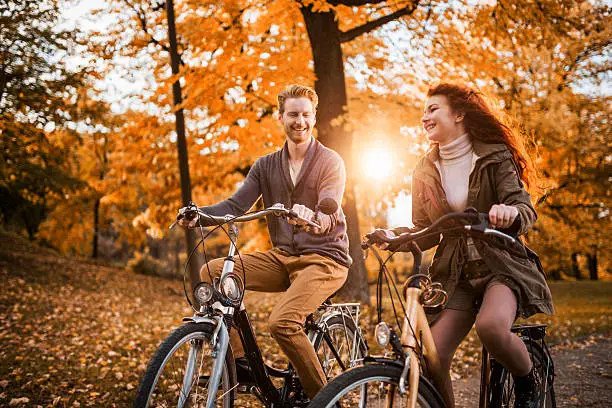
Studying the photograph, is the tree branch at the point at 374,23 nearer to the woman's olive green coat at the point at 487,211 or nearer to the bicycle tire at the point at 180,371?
the woman's olive green coat at the point at 487,211

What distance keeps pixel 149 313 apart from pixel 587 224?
42.0 feet

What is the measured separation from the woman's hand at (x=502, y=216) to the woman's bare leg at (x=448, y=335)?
0.66 m

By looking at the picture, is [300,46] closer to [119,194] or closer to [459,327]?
[119,194]

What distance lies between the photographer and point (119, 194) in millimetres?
13953

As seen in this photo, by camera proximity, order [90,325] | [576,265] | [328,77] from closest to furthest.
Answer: [328,77] < [90,325] < [576,265]

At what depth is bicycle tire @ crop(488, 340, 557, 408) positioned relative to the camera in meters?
2.97

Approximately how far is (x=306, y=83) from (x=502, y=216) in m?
7.06

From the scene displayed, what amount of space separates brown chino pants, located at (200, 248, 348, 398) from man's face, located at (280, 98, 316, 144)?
2.31 ft

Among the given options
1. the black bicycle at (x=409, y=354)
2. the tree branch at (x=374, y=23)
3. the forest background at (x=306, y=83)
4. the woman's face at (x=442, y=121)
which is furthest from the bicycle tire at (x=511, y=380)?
the tree branch at (x=374, y=23)

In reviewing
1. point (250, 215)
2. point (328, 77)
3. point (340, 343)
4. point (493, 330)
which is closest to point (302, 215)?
point (250, 215)

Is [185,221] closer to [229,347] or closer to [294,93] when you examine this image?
[229,347]

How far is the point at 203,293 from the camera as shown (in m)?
2.86

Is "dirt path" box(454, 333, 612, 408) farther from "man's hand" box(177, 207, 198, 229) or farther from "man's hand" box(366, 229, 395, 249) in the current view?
"man's hand" box(177, 207, 198, 229)

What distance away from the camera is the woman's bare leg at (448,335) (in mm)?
2834
